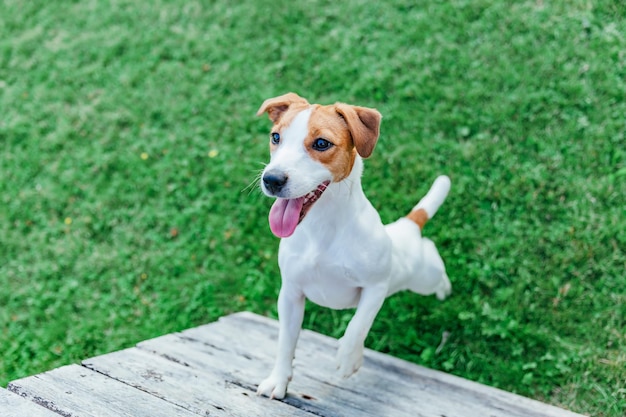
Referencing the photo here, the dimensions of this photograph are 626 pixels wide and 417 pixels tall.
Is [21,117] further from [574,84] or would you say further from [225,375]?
[574,84]

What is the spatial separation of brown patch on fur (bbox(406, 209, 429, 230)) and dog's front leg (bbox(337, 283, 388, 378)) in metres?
0.91

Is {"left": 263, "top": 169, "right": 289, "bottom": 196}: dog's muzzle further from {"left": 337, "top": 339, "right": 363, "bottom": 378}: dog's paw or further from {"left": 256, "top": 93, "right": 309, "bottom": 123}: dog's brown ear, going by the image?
{"left": 337, "top": 339, "right": 363, "bottom": 378}: dog's paw

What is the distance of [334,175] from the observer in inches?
121

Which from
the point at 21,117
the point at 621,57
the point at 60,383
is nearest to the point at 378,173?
the point at 621,57

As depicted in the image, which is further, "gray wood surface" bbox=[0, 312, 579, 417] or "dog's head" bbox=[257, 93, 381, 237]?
"gray wood surface" bbox=[0, 312, 579, 417]

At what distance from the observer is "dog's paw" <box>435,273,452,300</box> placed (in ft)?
15.2

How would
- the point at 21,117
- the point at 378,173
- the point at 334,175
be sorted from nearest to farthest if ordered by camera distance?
the point at 334,175
the point at 378,173
the point at 21,117

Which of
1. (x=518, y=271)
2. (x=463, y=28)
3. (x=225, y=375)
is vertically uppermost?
(x=463, y=28)

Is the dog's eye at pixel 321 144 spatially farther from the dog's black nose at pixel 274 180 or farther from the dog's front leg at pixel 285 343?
the dog's front leg at pixel 285 343

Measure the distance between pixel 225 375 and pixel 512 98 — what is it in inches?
148

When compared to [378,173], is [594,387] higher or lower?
lower

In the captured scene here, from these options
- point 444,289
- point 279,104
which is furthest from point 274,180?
point 444,289

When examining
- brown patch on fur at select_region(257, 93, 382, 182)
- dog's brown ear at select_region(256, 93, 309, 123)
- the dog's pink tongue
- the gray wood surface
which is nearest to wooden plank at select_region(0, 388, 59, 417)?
the gray wood surface

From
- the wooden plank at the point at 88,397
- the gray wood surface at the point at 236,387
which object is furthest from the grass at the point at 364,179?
the wooden plank at the point at 88,397
